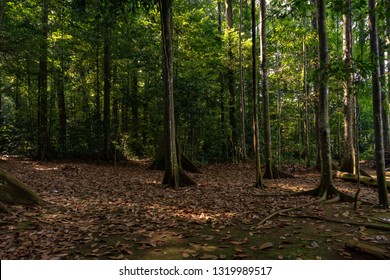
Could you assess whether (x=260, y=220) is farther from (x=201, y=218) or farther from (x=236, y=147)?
(x=236, y=147)

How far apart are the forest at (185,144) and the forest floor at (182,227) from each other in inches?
1.4

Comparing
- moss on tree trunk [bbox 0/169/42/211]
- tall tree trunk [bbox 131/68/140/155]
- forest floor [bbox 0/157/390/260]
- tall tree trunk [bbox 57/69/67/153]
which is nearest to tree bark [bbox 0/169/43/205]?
moss on tree trunk [bbox 0/169/42/211]

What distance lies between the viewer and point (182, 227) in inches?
210

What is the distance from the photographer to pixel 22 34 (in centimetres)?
1417

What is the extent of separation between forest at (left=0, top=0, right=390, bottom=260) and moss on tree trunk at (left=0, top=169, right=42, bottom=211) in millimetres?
31

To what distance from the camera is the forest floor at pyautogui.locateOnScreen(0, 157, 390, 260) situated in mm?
4168

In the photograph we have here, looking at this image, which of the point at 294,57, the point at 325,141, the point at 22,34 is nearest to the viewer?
the point at 325,141

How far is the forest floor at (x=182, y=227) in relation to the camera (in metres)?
4.17

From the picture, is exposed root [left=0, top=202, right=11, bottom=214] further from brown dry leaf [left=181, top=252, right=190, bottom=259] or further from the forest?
brown dry leaf [left=181, top=252, right=190, bottom=259]

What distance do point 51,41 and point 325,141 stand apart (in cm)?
1597

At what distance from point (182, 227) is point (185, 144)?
546 inches

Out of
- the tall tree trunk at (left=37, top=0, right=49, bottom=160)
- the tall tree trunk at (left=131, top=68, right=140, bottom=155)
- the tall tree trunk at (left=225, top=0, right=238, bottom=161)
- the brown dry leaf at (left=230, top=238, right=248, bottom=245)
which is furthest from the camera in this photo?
the tall tree trunk at (left=225, top=0, right=238, bottom=161)

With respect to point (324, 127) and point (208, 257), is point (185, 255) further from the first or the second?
point (324, 127)

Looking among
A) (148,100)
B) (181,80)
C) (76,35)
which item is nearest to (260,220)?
(181,80)
